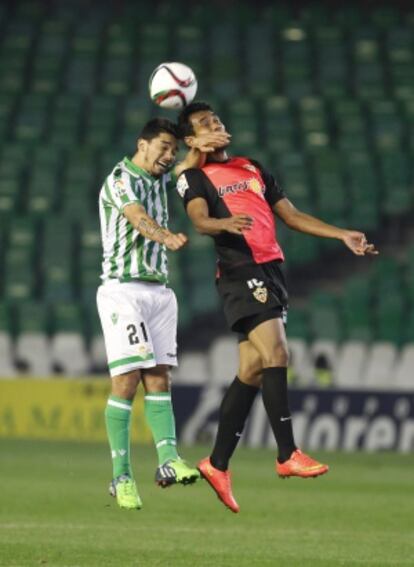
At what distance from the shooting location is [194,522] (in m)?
9.93

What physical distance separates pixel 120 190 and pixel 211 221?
667mm

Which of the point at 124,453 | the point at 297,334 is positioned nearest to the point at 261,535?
the point at 124,453

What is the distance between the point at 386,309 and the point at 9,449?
4791 mm

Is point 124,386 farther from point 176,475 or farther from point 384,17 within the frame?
point 384,17

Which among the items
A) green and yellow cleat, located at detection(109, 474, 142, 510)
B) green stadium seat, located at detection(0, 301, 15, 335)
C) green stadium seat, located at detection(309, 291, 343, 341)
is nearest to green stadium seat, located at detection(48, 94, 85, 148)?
green stadium seat, located at detection(0, 301, 15, 335)

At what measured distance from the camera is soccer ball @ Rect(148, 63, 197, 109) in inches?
316

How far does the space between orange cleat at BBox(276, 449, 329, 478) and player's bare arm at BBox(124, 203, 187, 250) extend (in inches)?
48.8

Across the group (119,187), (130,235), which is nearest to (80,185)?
(130,235)

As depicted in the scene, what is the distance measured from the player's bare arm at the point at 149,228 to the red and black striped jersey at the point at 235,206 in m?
0.25

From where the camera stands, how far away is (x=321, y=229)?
25.7ft

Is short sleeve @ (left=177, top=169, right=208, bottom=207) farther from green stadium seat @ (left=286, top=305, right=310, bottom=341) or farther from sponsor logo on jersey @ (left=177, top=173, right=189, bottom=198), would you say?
green stadium seat @ (left=286, top=305, right=310, bottom=341)

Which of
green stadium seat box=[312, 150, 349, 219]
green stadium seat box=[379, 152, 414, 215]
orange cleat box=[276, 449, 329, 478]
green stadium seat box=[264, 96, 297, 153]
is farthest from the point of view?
green stadium seat box=[264, 96, 297, 153]

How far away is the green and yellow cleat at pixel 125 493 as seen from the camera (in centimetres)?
770

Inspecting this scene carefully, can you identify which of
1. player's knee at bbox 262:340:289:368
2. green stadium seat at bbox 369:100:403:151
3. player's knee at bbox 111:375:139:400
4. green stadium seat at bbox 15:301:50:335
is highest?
green stadium seat at bbox 369:100:403:151
